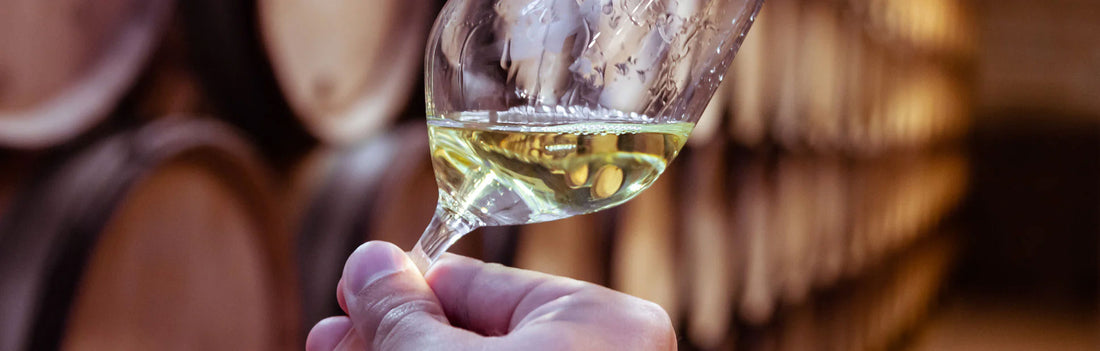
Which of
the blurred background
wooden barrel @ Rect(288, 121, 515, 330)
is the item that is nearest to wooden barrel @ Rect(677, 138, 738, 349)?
the blurred background

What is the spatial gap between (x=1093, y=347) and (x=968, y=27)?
1676 mm

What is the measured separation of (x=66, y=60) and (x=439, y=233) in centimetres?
22

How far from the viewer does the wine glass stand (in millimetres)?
470

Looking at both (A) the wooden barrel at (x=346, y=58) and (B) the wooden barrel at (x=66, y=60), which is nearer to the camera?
(B) the wooden barrel at (x=66, y=60)

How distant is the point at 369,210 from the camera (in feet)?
2.43

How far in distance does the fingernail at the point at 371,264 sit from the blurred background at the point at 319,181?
0.41 ft

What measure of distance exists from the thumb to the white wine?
0.05 m

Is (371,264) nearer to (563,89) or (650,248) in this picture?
(563,89)

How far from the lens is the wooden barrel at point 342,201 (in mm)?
715

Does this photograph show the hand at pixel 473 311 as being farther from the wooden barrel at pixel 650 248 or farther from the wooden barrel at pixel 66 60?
the wooden barrel at pixel 650 248

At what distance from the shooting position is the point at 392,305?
20.6 inches

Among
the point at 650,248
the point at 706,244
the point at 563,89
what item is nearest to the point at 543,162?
the point at 563,89

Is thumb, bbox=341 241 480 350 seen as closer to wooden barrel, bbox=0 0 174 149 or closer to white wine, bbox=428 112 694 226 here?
white wine, bbox=428 112 694 226

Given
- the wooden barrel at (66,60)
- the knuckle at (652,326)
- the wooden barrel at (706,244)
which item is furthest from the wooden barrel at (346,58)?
the wooden barrel at (706,244)
